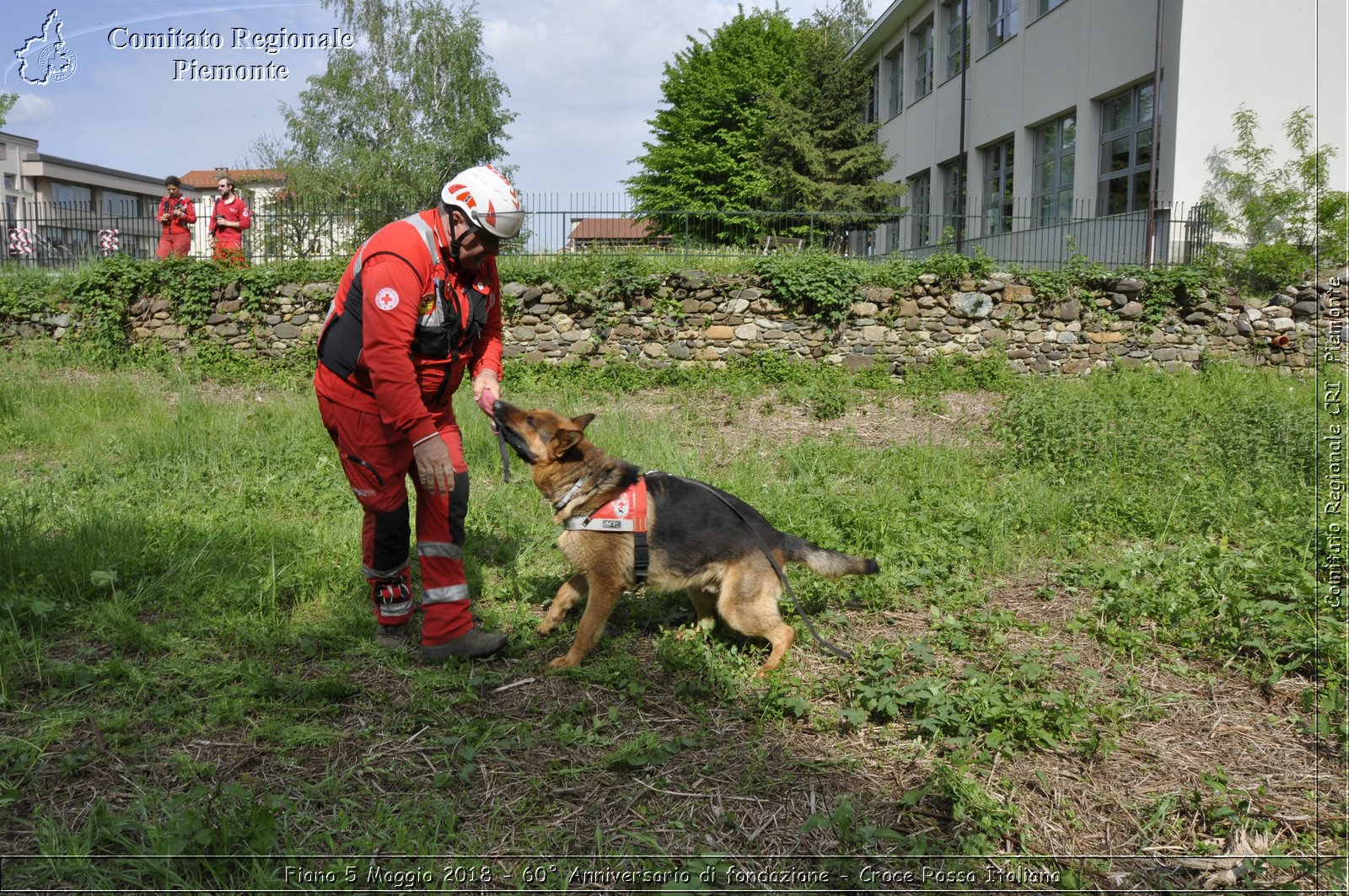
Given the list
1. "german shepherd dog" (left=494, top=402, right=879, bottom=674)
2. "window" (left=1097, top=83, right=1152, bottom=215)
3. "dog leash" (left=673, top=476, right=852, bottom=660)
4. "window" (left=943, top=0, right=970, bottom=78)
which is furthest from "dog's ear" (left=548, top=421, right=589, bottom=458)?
"window" (left=943, top=0, right=970, bottom=78)

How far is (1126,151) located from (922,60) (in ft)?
42.4

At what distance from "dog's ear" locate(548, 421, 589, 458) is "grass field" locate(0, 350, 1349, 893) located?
106cm

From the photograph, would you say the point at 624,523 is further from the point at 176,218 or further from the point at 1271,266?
the point at 176,218

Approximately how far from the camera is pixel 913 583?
488 cm

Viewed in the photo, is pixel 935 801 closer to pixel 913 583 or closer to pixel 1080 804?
pixel 1080 804

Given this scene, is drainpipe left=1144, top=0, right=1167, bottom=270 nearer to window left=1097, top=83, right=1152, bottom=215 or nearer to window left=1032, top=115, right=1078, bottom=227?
window left=1097, top=83, right=1152, bottom=215

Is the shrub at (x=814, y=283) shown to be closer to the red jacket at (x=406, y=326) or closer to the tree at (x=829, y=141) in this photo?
the red jacket at (x=406, y=326)

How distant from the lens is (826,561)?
433 centimetres

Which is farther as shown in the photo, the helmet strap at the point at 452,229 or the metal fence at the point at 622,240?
the metal fence at the point at 622,240

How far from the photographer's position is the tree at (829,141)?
24109 millimetres

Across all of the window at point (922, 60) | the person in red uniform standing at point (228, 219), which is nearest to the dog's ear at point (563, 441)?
the person in red uniform standing at point (228, 219)

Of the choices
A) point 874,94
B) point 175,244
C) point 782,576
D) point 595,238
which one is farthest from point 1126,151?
point 175,244

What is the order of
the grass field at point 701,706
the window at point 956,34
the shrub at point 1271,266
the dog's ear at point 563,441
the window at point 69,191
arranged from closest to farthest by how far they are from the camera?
the grass field at point 701,706 → the dog's ear at point 563,441 → the shrub at point 1271,266 → the window at point 956,34 → the window at point 69,191

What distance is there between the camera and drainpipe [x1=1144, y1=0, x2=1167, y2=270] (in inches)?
556
